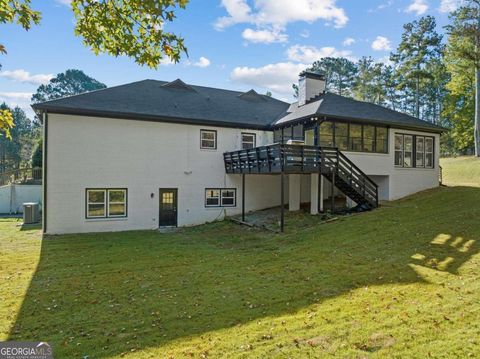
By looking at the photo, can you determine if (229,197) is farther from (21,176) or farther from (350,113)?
(21,176)

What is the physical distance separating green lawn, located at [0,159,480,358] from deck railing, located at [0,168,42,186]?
13.2 metres

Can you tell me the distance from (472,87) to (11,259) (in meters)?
43.8

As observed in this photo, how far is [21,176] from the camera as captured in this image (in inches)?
995

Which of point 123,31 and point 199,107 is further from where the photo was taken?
point 199,107

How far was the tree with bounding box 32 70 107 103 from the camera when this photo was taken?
59.0 metres

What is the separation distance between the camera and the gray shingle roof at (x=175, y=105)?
571 inches

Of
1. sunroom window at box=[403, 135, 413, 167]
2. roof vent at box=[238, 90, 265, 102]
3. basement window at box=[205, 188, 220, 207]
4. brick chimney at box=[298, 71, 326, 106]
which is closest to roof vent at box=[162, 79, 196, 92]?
→ roof vent at box=[238, 90, 265, 102]

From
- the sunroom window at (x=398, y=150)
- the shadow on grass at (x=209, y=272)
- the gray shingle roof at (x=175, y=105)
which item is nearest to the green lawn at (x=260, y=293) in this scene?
the shadow on grass at (x=209, y=272)

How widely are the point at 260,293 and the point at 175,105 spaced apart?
12865 millimetres

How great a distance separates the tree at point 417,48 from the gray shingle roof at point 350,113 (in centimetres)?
2310

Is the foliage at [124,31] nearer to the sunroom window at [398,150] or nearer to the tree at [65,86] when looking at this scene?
the sunroom window at [398,150]

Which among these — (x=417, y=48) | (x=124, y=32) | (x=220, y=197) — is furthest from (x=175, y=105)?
(x=417, y=48)

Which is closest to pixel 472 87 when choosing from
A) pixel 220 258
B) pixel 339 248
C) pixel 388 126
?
pixel 388 126

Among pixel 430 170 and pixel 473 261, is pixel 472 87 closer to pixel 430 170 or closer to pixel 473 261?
pixel 430 170
